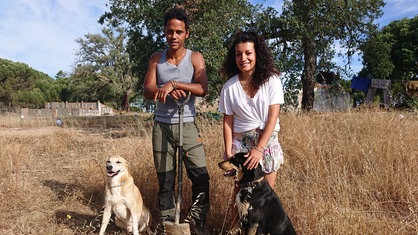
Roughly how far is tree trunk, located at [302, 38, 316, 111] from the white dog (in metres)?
8.77

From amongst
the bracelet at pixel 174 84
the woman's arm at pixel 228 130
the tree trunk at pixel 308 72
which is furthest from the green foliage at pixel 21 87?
the woman's arm at pixel 228 130

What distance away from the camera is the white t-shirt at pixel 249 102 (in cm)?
229

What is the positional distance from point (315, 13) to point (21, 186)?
9.45m

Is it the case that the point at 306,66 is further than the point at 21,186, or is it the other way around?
the point at 306,66

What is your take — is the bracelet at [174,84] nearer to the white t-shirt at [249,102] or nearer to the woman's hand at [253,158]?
the white t-shirt at [249,102]

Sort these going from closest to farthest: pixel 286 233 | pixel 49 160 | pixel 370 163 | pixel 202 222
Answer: pixel 286 233 < pixel 202 222 < pixel 370 163 < pixel 49 160

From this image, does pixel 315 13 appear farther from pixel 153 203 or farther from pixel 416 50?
pixel 416 50

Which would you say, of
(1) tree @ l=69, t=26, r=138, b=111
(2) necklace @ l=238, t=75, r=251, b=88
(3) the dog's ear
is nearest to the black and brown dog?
(3) the dog's ear

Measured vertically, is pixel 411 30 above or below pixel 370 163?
above

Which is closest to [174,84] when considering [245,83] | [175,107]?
[175,107]

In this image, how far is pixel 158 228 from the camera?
3.24 meters

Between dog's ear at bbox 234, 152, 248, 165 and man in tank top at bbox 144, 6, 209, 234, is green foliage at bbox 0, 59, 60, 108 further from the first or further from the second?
dog's ear at bbox 234, 152, 248, 165

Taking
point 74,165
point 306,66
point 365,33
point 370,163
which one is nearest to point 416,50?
point 365,33

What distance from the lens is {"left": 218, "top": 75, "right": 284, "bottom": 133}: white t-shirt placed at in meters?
2.29
